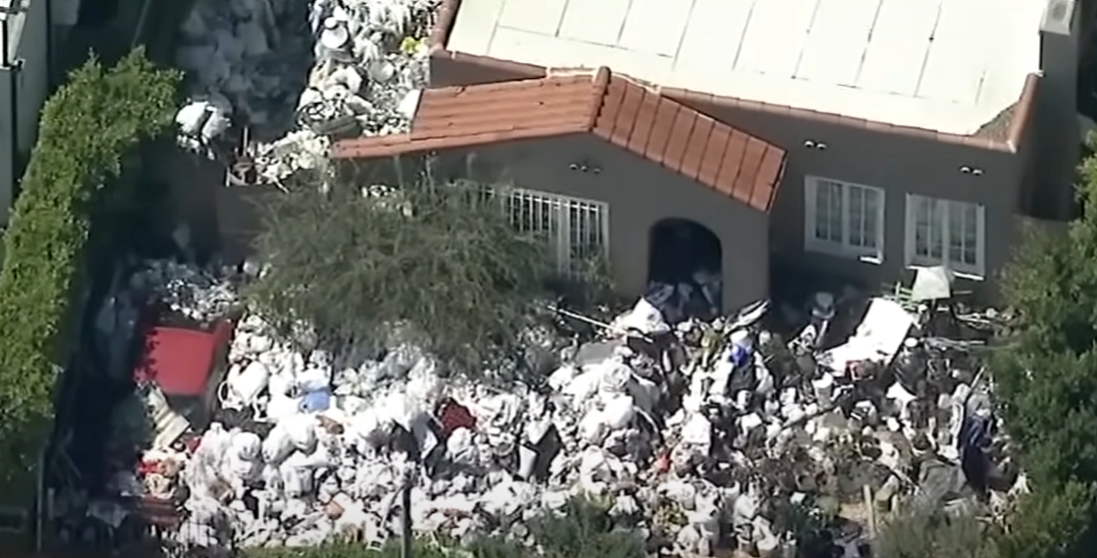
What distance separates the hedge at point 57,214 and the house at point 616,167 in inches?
110

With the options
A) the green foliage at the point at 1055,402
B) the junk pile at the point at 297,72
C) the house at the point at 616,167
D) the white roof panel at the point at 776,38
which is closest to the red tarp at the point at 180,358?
the junk pile at the point at 297,72

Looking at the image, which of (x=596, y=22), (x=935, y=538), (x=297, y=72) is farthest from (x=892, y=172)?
(x=297, y=72)

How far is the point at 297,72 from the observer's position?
5697 cm

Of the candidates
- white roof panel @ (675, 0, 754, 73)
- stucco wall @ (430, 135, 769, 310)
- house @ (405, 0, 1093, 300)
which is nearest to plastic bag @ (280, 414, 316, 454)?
stucco wall @ (430, 135, 769, 310)

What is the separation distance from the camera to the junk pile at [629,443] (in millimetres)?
52250

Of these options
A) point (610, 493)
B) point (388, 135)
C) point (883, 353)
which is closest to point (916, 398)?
point (883, 353)

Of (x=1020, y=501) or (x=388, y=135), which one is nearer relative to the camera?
(x=1020, y=501)

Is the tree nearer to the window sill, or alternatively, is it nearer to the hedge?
the hedge

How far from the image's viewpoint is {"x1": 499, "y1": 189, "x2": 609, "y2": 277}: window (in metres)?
53.7

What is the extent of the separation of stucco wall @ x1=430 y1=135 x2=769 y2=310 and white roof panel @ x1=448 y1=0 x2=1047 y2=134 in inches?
60.8

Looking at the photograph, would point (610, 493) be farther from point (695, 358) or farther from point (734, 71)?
point (734, 71)

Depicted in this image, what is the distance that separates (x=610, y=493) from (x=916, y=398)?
4175 millimetres

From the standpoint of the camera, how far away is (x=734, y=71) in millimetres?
54000

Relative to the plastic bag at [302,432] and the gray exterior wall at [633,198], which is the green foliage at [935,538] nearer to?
the gray exterior wall at [633,198]
